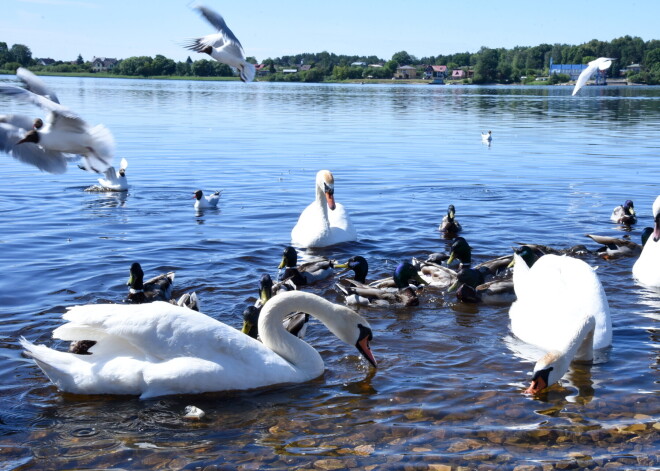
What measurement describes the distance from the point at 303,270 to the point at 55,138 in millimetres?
4034

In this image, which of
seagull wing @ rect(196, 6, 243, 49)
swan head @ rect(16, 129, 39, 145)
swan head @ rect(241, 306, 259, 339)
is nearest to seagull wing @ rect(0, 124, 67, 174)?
swan head @ rect(16, 129, 39, 145)

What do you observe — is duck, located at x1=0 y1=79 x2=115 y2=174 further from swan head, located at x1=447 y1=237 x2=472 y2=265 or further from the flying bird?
the flying bird

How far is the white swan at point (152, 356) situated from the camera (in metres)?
7.14

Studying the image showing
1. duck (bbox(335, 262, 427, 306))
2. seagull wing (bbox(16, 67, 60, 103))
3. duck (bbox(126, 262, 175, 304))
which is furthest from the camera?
duck (bbox(335, 262, 427, 306))

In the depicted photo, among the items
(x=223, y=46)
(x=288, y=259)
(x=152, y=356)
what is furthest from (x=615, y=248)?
(x=152, y=356)

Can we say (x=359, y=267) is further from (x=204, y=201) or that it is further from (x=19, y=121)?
(x=204, y=201)

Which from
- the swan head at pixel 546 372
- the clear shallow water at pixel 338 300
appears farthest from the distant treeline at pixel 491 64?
the swan head at pixel 546 372

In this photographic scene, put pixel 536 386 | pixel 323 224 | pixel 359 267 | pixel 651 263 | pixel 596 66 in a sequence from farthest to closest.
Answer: pixel 596 66 → pixel 323 224 → pixel 359 267 → pixel 651 263 → pixel 536 386

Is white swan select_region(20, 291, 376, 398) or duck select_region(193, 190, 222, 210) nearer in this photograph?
white swan select_region(20, 291, 376, 398)

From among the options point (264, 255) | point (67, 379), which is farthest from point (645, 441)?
point (264, 255)

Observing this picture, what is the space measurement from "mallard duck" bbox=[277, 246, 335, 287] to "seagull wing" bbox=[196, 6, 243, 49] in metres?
3.02

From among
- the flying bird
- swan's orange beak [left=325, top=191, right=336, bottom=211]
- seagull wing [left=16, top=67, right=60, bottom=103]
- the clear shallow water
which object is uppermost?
the flying bird

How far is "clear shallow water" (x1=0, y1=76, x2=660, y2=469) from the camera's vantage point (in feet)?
20.9

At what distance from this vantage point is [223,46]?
1146 centimetres
